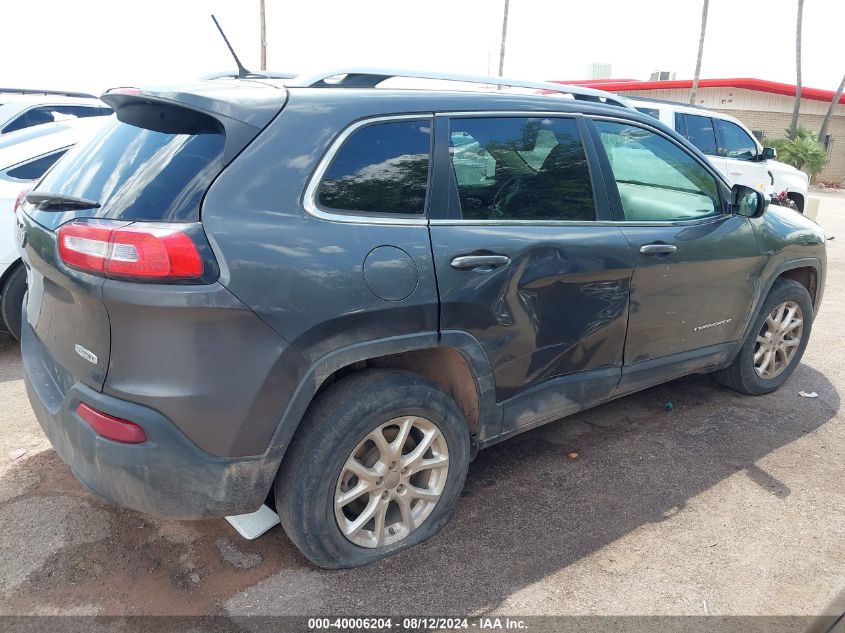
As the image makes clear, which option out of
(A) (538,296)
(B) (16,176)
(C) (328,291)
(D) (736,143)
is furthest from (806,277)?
(D) (736,143)

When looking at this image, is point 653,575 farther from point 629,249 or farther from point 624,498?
point 629,249

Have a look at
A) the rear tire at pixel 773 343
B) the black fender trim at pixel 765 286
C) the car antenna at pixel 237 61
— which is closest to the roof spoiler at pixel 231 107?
the car antenna at pixel 237 61

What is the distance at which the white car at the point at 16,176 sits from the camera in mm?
4695

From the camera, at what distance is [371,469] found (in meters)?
2.63

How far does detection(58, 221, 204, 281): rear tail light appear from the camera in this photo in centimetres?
209

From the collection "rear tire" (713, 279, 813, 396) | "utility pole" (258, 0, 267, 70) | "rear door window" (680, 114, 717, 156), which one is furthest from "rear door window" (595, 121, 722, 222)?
"utility pole" (258, 0, 267, 70)

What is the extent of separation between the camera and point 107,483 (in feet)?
7.53

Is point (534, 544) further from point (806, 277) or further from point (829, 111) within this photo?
point (829, 111)

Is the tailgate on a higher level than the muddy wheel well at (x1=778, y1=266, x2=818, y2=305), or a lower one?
higher

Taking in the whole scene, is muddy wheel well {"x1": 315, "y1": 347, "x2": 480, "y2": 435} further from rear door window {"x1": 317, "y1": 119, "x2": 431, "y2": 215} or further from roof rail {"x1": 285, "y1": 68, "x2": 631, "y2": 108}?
roof rail {"x1": 285, "y1": 68, "x2": 631, "y2": 108}

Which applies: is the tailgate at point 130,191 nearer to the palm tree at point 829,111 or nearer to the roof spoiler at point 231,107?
the roof spoiler at point 231,107

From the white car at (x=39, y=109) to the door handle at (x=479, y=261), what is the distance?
19.0 ft

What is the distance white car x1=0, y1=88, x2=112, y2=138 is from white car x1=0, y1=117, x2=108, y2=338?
1290mm

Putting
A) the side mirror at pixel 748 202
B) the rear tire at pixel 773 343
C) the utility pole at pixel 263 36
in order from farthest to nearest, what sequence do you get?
the utility pole at pixel 263 36, the rear tire at pixel 773 343, the side mirror at pixel 748 202
